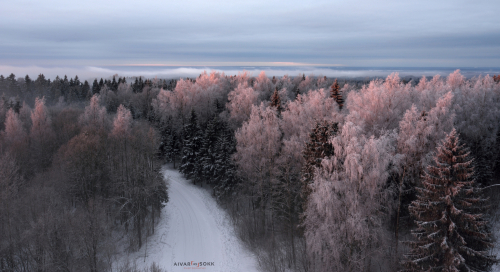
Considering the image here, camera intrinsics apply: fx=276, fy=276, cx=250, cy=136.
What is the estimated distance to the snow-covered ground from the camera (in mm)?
23578

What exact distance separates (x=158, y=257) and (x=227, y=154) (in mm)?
13909

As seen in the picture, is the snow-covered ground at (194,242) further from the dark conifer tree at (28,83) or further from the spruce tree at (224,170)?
the dark conifer tree at (28,83)

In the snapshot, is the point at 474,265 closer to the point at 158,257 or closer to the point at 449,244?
the point at 449,244

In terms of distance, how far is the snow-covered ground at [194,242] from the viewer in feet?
77.4

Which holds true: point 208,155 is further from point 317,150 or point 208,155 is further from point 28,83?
point 28,83

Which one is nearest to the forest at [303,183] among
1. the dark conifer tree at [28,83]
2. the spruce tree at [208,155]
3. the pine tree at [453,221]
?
the pine tree at [453,221]

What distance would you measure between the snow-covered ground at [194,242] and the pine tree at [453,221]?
1403 cm

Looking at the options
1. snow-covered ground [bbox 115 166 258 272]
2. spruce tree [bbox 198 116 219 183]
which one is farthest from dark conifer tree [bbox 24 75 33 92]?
snow-covered ground [bbox 115 166 258 272]

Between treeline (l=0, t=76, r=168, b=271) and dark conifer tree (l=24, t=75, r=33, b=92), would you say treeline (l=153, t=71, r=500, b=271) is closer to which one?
treeline (l=0, t=76, r=168, b=271)

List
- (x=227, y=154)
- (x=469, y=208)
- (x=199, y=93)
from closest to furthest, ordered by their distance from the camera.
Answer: (x=469, y=208), (x=227, y=154), (x=199, y=93)

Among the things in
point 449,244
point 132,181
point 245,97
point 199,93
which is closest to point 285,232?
point 449,244

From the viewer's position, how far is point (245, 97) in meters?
47.1

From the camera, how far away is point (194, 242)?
26641mm

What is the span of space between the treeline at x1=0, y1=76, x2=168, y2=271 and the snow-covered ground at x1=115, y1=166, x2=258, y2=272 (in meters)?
1.44
